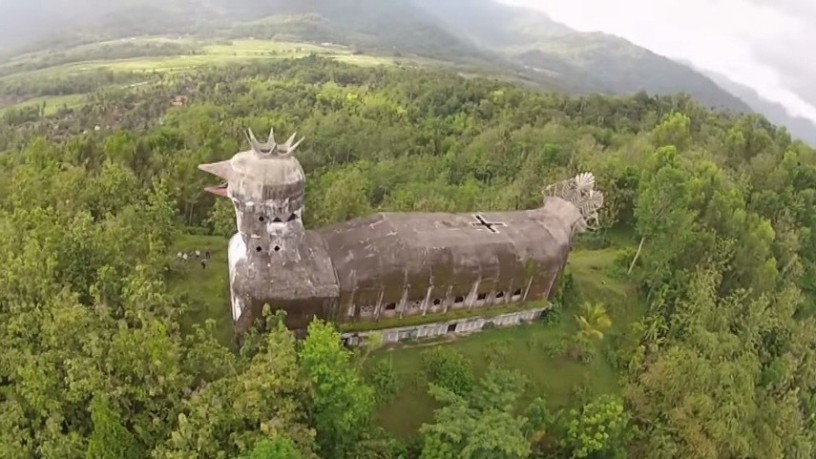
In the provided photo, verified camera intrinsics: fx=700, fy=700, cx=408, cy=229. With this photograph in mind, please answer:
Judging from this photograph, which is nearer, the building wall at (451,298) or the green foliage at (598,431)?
the green foliage at (598,431)

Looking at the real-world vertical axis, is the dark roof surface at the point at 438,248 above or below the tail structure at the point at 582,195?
below

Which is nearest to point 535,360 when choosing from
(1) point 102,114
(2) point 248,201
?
(2) point 248,201

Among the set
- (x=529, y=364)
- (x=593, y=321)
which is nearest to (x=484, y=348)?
(x=529, y=364)

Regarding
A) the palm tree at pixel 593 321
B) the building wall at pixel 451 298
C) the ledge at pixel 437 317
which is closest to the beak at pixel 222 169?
the building wall at pixel 451 298

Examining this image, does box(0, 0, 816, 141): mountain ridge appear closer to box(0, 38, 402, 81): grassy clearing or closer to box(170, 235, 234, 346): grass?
box(0, 38, 402, 81): grassy clearing

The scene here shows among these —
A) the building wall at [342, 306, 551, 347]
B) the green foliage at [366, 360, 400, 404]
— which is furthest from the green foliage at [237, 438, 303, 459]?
the building wall at [342, 306, 551, 347]

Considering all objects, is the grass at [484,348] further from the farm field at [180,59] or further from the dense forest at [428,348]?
the farm field at [180,59]

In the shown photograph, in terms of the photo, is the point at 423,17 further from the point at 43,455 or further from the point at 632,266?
the point at 43,455
